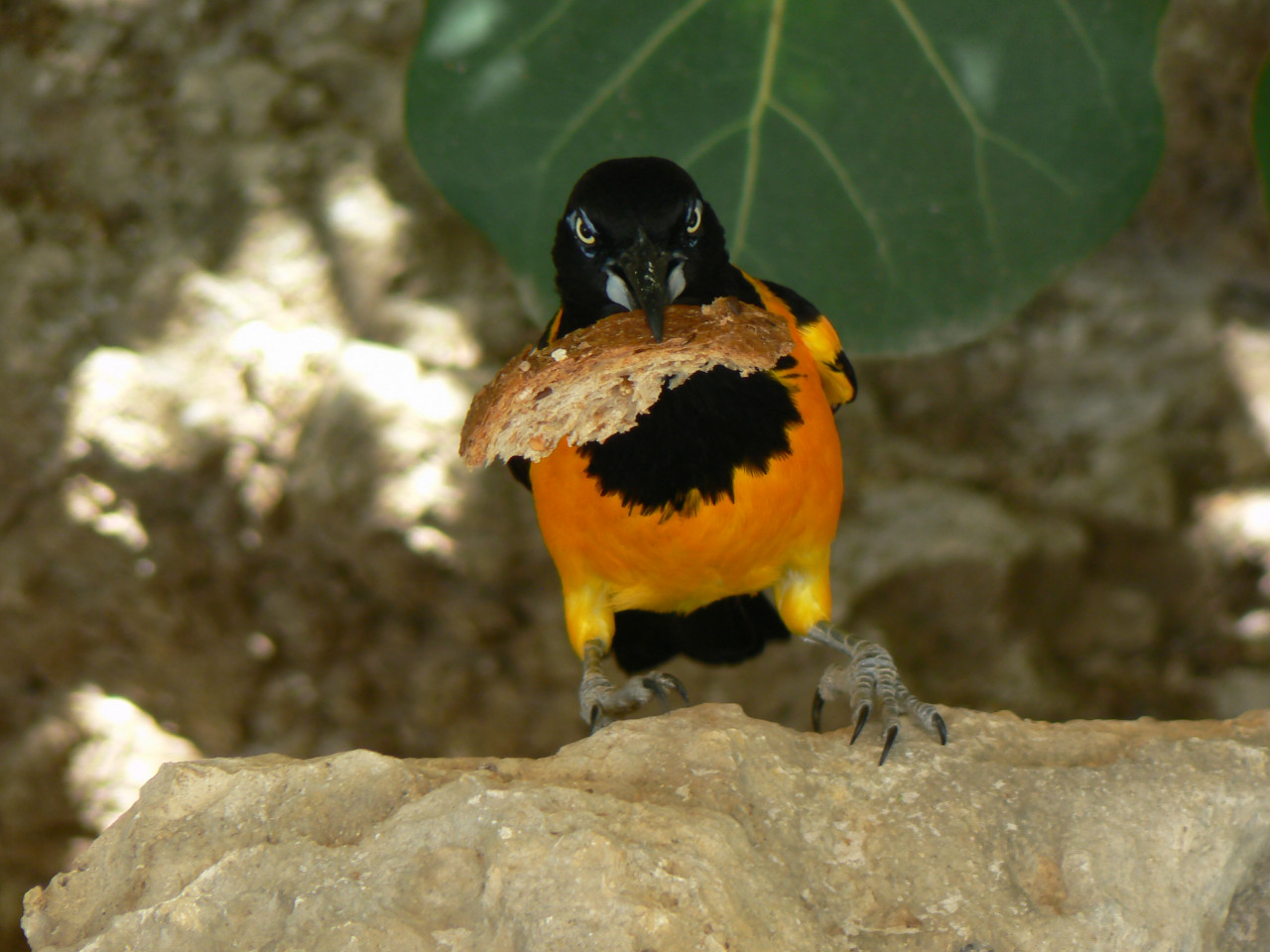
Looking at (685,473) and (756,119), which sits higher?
(756,119)

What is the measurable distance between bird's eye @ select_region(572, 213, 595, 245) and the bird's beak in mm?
83

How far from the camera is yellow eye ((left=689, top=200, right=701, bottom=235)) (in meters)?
2.14

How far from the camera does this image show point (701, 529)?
2.26 m

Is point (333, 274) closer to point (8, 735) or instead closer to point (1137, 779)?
point (8, 735)

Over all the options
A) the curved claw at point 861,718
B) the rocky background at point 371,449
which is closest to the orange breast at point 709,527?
the curved claw at point 861,718

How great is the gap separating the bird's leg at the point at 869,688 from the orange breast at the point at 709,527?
20cm

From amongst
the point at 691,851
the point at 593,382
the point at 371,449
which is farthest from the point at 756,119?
the point at 691,851

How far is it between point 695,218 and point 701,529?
2.10 ft

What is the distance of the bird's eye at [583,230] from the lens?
7.02ft

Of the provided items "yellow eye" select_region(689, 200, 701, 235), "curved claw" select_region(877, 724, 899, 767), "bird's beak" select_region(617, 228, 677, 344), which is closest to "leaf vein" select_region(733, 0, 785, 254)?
"yellow eye" select_region(689, 200, 701, 235)

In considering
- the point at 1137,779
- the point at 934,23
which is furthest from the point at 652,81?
the point at 1137,779

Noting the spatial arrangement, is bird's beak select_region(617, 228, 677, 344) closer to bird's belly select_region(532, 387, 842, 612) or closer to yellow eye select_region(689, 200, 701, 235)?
yellow eye select_region(689, 200, 701, 235)

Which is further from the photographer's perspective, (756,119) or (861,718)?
(756,119)

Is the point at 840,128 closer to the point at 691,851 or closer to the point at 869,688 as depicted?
the point at 869,688
